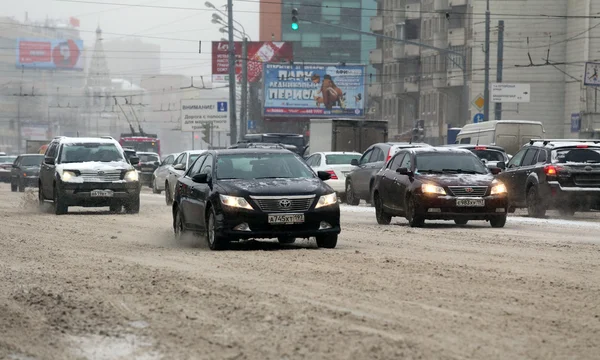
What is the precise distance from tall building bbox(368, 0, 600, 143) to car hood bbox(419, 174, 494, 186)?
45.4 metres

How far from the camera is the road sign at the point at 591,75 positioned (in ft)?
204

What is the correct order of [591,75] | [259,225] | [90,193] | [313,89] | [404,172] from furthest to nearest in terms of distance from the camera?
[313,89] < [591,75] < [90,193] < [404,172] < [259,225]

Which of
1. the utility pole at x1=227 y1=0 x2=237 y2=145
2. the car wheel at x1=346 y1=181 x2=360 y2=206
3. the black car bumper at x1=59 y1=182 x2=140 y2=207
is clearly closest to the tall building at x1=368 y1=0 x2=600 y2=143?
the utility pole at x1=227 y1=0 x2=237 y2=145

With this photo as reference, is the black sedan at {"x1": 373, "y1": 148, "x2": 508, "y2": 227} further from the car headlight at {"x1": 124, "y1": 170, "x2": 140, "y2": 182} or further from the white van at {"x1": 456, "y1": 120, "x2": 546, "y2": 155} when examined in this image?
the white van at {"x1": 456, "y1": 120, "x2": 546, "y2": 155}

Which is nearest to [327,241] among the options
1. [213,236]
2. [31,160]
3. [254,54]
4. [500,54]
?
[213,236]

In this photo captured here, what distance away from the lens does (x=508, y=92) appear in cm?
6444

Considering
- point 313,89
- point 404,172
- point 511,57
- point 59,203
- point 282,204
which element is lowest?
point 59,203

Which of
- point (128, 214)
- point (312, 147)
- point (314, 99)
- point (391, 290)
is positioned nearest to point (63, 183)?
point (128, 214)

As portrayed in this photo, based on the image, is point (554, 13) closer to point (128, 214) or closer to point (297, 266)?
point (128, 214)

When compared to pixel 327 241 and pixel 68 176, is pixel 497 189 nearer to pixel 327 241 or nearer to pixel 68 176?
pixel 327 241

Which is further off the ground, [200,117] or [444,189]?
[444,189]

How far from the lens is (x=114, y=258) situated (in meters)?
16.1

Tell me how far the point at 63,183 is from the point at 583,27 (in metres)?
54.2

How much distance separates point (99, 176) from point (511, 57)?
57855 millimetres
